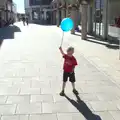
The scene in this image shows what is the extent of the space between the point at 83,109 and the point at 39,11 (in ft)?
216

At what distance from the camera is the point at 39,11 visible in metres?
71.1

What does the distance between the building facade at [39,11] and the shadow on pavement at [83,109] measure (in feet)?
194

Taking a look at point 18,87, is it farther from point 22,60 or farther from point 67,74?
point 22,60

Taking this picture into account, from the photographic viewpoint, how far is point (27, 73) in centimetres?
1017

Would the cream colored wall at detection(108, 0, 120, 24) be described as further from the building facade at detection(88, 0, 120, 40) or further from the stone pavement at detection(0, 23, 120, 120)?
the stone pavement at detection(0, 23, 120, 120)

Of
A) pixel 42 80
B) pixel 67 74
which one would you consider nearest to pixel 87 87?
pixel 67 74

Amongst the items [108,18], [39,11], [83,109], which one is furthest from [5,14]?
[83,109]

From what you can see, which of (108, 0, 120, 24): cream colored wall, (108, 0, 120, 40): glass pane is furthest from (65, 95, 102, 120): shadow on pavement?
(108, 0, 120, 24): cream colored wall

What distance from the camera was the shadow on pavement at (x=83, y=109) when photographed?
20.0 ft

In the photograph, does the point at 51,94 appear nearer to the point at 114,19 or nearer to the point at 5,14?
the point at 114,19

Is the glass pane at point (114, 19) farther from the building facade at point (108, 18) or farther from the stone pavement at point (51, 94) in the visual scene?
the stone pavement at point (51, 94)

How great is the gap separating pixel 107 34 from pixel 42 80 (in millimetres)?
12532

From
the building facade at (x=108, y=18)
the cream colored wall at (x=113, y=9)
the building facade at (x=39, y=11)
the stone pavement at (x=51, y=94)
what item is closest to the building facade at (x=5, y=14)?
the building facade at (x=39, y=11)

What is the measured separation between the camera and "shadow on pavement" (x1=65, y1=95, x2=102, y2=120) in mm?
6094
